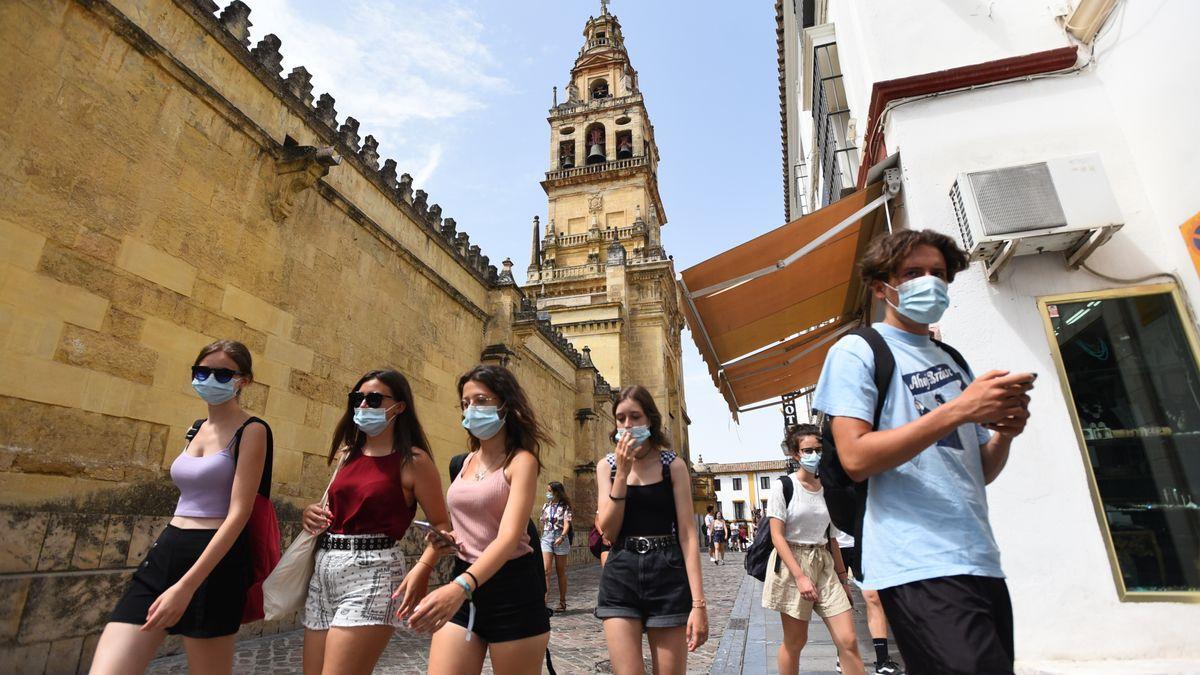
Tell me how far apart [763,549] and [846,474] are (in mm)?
3040

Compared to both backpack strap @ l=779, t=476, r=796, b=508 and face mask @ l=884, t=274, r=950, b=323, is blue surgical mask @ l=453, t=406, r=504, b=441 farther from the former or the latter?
backpack strap @ l=779, t=476, r=796, b=508

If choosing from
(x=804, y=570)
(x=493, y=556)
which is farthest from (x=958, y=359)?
(x=804, y=570)

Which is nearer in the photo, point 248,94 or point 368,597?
point 368,597

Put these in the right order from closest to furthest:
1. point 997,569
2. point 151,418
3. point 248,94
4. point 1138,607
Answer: point 997,569, point 1138,607, point 151,418, point 248,94

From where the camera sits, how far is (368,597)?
2324 millimetres

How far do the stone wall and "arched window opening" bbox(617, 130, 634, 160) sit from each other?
1205 inches

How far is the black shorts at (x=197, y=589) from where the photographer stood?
2.29 meters

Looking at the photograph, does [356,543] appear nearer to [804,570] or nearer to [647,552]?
[647,552]

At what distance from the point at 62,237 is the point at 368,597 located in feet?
15.6

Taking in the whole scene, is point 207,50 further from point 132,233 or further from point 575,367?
point 575,367

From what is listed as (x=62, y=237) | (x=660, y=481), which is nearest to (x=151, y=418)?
(x=62, y=237)

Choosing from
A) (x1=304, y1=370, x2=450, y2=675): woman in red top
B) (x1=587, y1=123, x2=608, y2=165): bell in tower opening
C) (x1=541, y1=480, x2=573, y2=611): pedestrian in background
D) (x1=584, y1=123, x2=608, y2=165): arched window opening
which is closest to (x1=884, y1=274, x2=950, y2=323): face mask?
(x1=304, y1=370, x2=450, y2=675): woman in red top

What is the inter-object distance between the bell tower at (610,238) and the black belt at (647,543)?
906 inches

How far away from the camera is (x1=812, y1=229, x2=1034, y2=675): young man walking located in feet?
4.81
